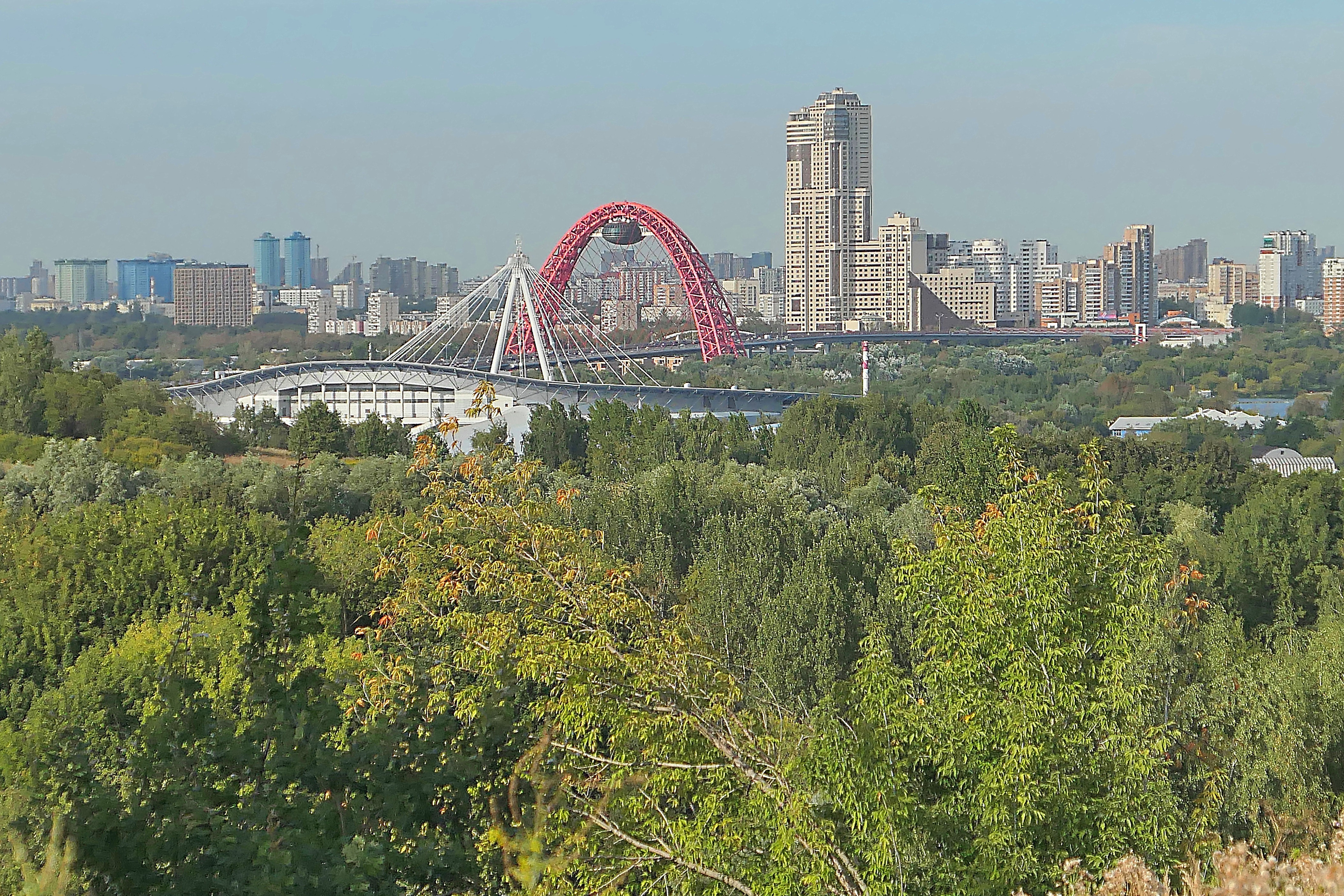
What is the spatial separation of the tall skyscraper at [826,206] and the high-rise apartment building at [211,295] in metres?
56.6

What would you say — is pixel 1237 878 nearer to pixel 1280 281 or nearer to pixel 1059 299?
pixel 1059 299

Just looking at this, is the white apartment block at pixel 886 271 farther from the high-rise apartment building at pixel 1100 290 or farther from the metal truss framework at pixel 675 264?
the metal truss framework at pixel 675 264

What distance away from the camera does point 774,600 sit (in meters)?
17.8

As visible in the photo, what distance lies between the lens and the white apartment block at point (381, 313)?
146750 mm

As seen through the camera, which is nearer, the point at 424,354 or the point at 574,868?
the point at 574,868

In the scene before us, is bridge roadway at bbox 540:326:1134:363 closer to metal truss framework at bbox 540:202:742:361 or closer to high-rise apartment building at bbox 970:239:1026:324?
metal truss framework at bbox 540:202:742:361

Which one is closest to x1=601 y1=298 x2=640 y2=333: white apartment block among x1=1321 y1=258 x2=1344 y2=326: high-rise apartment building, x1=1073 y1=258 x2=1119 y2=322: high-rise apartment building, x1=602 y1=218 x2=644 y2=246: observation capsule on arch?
x1=602 y1=218 x2=644 y2=246: observation capsule on arch

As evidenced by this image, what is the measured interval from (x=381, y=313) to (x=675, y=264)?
74024 mm

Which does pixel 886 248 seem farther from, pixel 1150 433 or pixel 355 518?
pixel 355 518

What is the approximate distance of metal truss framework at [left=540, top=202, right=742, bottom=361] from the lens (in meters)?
83.9

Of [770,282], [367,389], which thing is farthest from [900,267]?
[367,389]

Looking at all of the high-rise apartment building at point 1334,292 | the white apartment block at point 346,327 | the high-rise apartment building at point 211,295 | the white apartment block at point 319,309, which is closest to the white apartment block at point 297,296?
the white apartment block at point 319,309

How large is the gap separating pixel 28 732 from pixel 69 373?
29.2 meters

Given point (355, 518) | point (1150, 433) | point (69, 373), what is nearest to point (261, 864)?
point (355, 518)
